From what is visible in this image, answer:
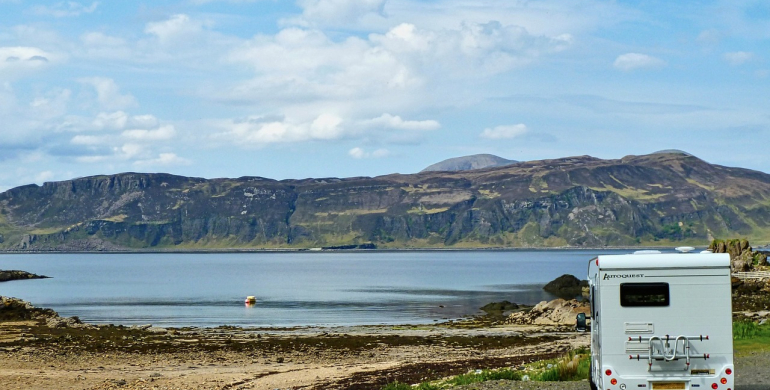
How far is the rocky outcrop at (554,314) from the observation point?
5440 centimetres

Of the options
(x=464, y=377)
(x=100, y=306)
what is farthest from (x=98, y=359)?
(x=100, y=306)

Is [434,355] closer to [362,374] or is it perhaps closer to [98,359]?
[362,374]

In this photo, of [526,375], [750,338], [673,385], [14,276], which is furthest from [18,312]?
[14,276]

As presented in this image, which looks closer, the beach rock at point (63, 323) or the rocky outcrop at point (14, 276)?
the beach rock at point (63, 323)

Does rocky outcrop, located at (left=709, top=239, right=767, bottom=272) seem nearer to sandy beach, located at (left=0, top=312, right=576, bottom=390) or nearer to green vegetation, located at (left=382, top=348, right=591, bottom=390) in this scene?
sandy beach, located at (left=0, top=312, right=576, bottom=390)

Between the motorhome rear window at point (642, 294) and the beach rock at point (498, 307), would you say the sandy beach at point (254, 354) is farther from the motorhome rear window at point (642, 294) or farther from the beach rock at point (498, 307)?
the beach rock at point (498, 307)

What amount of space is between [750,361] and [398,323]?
38.5 metres

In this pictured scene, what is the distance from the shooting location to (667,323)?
1522 cm

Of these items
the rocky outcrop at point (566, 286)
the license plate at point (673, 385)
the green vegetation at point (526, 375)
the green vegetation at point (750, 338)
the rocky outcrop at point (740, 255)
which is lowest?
the rocky outcrop at point (566, 286)

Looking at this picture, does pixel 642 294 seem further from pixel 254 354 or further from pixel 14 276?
pixel 14 276

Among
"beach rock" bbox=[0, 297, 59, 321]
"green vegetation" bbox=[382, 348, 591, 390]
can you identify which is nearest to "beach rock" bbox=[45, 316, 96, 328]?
"beach rock" bbox=[0, 297, 59, 321]

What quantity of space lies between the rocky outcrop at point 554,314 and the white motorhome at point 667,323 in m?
38.4

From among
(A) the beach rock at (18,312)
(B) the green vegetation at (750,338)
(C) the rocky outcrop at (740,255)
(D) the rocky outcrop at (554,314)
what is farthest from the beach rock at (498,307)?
(B) the green vegetation at (750,338)

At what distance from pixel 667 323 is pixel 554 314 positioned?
4170cm
